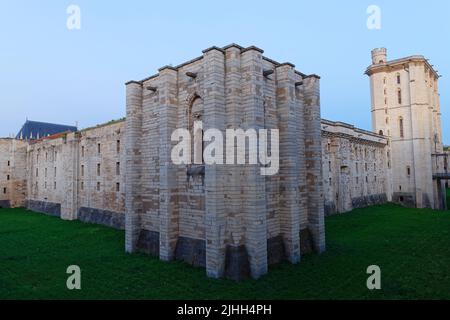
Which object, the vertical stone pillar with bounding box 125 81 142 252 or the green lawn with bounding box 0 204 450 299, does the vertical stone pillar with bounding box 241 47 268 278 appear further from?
the vertical stone pillar with bounding box 125 81 142 252

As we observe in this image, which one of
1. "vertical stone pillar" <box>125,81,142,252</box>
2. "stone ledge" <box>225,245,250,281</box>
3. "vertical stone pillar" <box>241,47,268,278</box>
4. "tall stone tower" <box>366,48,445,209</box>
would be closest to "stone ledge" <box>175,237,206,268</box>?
"stone ledge" <box>225,245,250,281</box>

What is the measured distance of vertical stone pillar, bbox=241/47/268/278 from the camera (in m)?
11.6

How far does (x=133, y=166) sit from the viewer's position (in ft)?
A: 53.2

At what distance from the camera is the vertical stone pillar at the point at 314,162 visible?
1523cm

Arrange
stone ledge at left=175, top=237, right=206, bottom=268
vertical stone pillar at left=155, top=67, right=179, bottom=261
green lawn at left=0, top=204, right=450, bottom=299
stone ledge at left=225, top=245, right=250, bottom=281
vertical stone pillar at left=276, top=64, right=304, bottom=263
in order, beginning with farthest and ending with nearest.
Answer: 1. vertical stone pillar at left=155, top=67, right=179, bottom=261
2. vertical stone pillar at left=276, top=64, right=304, bottom=263
3. stone ledge at left=175, top=237, right=206, bottom=268
4. stone ledge at left=225, top=245, right=250, bottom=281
5. green lawn at left=0, top=204, right=450, bottom=299

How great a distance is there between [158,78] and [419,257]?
51.6 feet

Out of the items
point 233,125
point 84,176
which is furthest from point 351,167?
point 84,176

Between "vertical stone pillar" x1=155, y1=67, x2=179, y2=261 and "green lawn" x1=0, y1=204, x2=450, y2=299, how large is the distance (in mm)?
1129

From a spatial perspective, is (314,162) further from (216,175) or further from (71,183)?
(71,183)

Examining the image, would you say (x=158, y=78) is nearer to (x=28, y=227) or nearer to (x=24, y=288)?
(x=24, y=288)

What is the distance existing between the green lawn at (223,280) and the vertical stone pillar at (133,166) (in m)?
1.32

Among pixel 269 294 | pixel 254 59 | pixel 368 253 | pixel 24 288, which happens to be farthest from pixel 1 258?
pixel 368 253

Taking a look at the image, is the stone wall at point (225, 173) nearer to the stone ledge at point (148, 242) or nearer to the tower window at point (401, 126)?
the stone ledge at point (148, 242)

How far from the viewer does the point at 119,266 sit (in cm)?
1325
